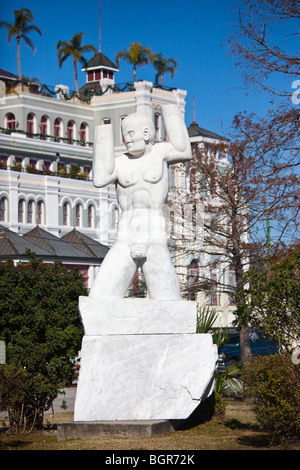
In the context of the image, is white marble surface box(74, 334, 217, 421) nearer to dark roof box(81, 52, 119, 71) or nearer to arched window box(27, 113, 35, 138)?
arched window box(27, 113, 35, 138)

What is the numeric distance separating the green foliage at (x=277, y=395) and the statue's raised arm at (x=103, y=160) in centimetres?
354

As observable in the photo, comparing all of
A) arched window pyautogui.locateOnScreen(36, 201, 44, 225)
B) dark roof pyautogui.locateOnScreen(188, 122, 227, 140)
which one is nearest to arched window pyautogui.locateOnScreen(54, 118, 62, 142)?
dark roof pyautogui.locateOnScreen(188, 122, 227, 140)

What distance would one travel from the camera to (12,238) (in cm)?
4438

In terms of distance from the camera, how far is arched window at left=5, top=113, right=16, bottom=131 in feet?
189

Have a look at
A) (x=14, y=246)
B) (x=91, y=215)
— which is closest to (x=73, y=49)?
(x=91, y=215)

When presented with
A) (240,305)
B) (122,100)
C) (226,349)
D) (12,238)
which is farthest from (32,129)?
(240,305)

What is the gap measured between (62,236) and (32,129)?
9023mm

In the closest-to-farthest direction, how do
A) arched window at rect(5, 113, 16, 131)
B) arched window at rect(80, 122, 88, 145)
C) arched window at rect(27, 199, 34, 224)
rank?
arched window at rect(27, 199, 34, 224) < arched window at rect(5, 113, 16, 131) < arched window at rect(80, 122, 88, 145)

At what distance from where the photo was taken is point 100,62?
212 feet

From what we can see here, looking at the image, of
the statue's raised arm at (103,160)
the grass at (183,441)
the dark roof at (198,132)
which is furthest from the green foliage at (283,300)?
the dark roof at (198,132)

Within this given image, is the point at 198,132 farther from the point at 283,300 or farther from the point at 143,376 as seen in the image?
the point at 143,376

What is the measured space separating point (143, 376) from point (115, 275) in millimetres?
1445

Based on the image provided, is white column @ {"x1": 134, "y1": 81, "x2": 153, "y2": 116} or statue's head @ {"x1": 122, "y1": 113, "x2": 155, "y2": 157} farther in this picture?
white column @ {"x1": 134, "y1": 81, "x2": 153, "y2": 116}

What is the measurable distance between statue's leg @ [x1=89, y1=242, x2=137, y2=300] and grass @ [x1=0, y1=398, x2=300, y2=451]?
206cm
